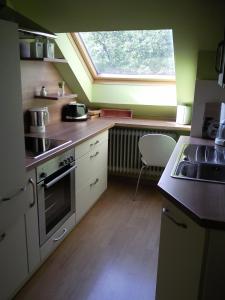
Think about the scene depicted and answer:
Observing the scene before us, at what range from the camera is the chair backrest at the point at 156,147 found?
2852mm

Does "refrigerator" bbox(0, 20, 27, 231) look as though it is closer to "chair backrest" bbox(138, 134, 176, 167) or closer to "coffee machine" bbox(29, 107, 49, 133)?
"coffee machine" bbox(29, 107, 49, 133)

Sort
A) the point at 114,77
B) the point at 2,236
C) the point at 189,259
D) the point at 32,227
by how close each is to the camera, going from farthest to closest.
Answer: the point at 114,77, the point at 32,227, the point at 2,236, the point at 189,259

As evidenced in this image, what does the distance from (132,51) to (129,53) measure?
5cm

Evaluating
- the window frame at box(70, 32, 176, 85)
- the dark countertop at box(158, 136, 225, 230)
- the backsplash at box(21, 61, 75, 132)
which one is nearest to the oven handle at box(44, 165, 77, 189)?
the backsplash at box(21, 61, 75, 132)

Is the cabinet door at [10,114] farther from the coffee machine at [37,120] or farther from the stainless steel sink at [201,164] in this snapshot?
the coffee machine at [37,120]

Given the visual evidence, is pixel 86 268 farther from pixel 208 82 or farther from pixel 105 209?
pixel 208 82

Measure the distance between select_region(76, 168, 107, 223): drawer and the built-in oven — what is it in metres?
0.14

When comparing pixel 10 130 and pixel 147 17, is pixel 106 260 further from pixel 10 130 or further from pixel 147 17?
pixel 147 17

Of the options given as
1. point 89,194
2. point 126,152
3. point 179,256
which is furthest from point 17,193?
point 126,152

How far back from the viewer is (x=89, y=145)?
2611 mm

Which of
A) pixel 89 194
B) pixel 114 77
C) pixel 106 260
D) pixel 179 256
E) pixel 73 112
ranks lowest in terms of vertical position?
pixel 106 260

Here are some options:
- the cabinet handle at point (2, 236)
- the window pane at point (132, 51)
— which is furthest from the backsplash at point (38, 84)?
the cabinet handle at point (2, 236)

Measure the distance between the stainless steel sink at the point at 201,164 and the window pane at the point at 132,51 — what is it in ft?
4.21

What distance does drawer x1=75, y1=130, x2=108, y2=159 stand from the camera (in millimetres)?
2396
